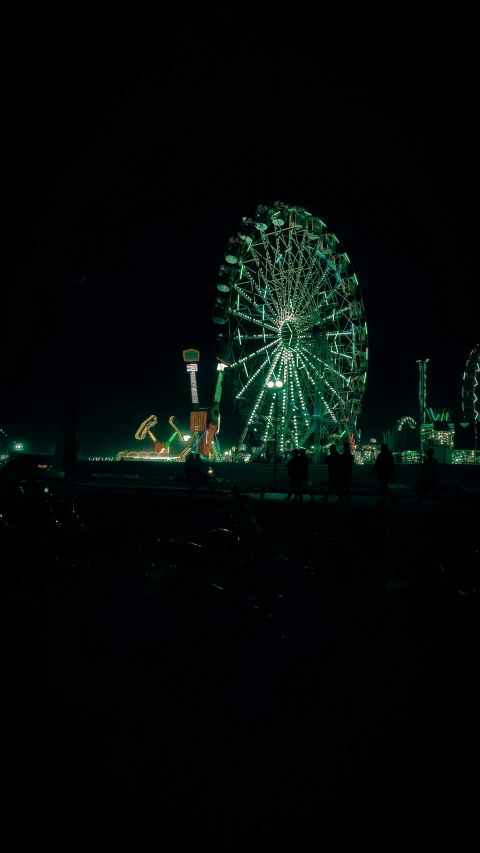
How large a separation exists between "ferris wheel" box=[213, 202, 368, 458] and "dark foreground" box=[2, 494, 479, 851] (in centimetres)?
2155

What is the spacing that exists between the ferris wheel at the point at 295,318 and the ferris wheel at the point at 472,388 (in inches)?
293

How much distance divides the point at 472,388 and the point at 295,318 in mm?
11368

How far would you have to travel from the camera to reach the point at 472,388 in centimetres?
3322

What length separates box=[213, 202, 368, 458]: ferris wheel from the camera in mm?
Result: 29094

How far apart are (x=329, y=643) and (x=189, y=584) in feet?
5.77

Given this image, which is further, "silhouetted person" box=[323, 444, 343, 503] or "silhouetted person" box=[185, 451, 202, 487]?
"silhouetted person" box=[185, 451, 202, 487]

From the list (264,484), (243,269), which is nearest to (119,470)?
(264,484)

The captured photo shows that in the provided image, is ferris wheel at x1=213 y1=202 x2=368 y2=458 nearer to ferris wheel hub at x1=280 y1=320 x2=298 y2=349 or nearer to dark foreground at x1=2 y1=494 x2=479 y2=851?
ferris wheel hub at x1=280 y1=320 x2=298 y2=349

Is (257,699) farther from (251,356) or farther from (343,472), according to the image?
(251,356)

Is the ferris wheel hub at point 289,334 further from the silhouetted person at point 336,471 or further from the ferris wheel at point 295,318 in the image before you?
the silhouetted person at point 336,471

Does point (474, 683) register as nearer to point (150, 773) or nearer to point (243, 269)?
point (150, 773)

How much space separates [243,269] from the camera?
98.0 ft

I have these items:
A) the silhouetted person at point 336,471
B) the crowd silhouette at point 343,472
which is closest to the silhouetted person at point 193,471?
the crowd silhouette at point 343,472

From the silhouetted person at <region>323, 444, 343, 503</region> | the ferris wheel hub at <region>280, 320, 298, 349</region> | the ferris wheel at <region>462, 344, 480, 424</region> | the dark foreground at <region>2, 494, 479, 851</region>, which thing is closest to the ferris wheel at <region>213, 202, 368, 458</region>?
the ferris wheel hub at <region>280, 320, 298, 349</region>
